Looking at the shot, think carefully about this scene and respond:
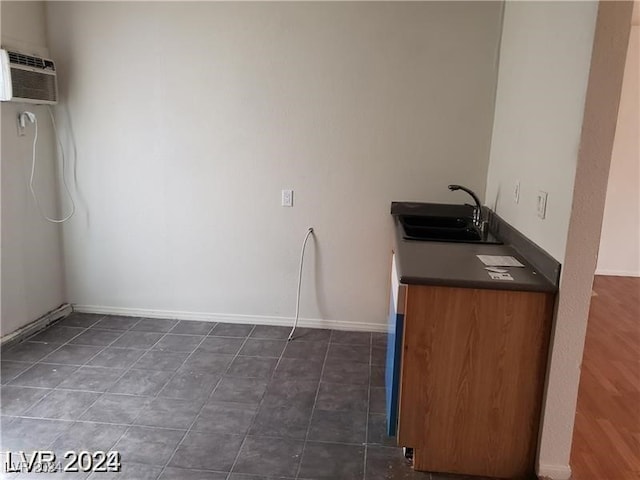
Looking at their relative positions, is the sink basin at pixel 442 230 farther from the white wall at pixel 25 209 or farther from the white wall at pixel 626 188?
the white wall at pixel 25 209

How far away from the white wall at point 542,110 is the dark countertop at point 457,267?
0.42 feet

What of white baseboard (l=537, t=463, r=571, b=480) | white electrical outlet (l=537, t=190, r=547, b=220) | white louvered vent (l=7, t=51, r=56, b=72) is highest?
white louvered vent (l=7, t=51, r=56, b=72)

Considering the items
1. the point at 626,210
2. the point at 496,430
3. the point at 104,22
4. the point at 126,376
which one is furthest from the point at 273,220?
the point at 626,210

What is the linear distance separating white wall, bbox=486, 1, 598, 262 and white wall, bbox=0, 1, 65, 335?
3084 mm

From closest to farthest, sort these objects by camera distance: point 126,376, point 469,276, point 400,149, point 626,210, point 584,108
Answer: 1. point 584,108
2. point 469,276
3. point 126,376
4. point 400,149
5. point 626,210

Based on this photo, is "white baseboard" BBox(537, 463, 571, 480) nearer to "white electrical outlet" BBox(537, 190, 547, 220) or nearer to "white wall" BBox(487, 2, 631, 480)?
"white wall" BBox(487, 2, 631, 480)

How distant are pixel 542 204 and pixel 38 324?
3359mm

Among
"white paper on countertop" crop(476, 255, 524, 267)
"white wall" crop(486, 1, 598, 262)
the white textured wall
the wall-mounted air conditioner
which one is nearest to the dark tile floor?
the white textured wall

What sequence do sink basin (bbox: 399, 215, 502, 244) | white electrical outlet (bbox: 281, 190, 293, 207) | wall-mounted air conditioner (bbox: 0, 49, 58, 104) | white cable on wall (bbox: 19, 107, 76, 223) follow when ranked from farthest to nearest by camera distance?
white electrical outlet (bbox: 281, 190, 293, 207) → white cable on wall (bbox: 19, 107, 76, 223) → wall-mounted air conditioner (bbox: 0, 49, 58, 104) → sink basin (bbox: 399, 215, 502, 244)

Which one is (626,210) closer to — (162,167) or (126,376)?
(162,167)

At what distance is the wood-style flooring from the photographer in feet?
7.17

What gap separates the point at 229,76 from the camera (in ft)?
11.1

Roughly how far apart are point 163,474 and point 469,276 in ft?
5.01

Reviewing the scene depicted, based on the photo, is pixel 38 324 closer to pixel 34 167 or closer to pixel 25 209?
pixel 25 209
